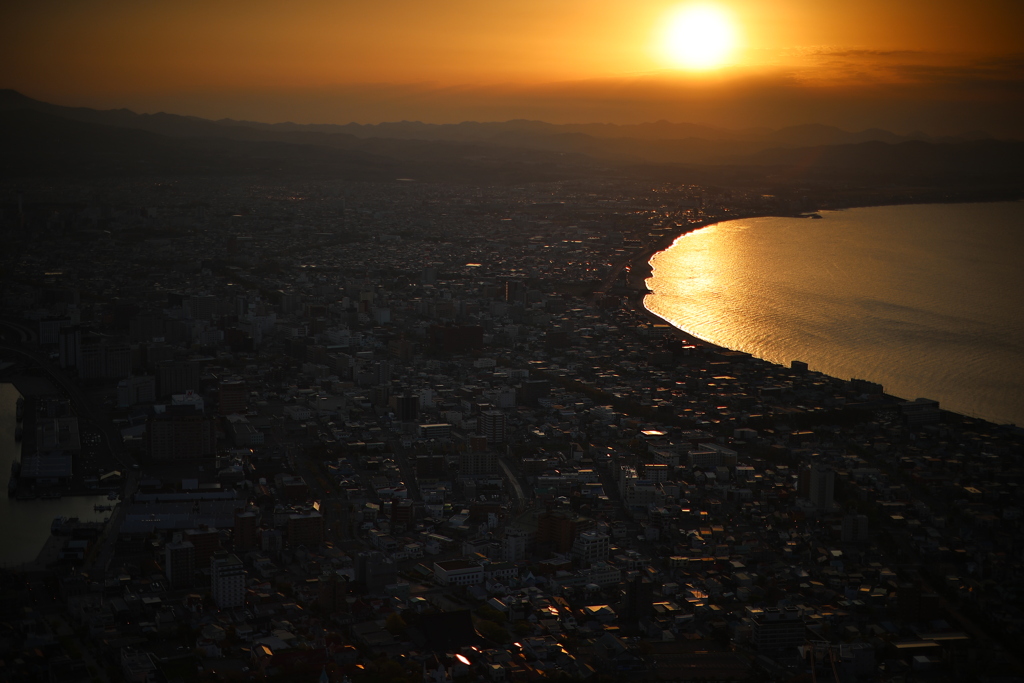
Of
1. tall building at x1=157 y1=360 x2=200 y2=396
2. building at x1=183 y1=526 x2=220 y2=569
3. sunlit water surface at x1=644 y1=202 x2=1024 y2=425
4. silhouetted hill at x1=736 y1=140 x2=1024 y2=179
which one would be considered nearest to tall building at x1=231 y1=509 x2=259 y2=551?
building at x1=183 y1=526 x2=220 y2=569

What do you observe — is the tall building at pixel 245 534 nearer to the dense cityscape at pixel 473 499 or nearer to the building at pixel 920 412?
the dense cityscape at pixel 473 499

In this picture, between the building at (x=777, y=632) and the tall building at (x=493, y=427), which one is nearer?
the building at (x=777, y=632)

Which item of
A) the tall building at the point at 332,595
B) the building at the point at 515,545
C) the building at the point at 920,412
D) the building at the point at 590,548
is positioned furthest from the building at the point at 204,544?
the building at the point at 920,412

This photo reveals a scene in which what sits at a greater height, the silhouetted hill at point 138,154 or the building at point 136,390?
the silhouetted hill at point 138,154

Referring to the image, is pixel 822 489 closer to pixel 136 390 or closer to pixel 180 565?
pixel 180 565

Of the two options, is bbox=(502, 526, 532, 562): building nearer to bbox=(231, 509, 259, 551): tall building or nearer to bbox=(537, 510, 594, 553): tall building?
bbox=(537, 510, 594, 553): tall building

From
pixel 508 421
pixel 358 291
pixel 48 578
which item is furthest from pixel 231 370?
pixel 48 578
